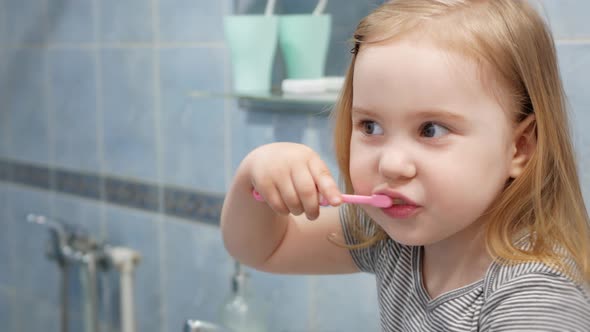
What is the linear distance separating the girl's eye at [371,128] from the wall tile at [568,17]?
0.36 m

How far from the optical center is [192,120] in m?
1.46

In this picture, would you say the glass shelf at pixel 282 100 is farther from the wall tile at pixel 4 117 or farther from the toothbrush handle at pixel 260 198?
the wall tile at pixel 4 117

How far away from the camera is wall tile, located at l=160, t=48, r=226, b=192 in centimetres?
141

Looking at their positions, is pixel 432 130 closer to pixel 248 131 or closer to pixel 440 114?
pixel 440 114

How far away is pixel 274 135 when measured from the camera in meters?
1.29

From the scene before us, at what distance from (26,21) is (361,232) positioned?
130 centimetres

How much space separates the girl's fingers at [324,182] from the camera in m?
0.65

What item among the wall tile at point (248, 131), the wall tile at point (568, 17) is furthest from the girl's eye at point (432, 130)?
the wall tile at point (248, 131)

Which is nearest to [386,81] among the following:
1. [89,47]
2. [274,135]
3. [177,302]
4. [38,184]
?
[274,135]

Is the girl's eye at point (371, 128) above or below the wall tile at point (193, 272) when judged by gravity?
above

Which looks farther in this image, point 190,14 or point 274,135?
point 190,14

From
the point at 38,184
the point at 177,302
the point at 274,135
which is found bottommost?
the point at 177,302

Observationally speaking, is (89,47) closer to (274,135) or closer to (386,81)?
(274,135)

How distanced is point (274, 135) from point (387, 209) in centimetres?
65
